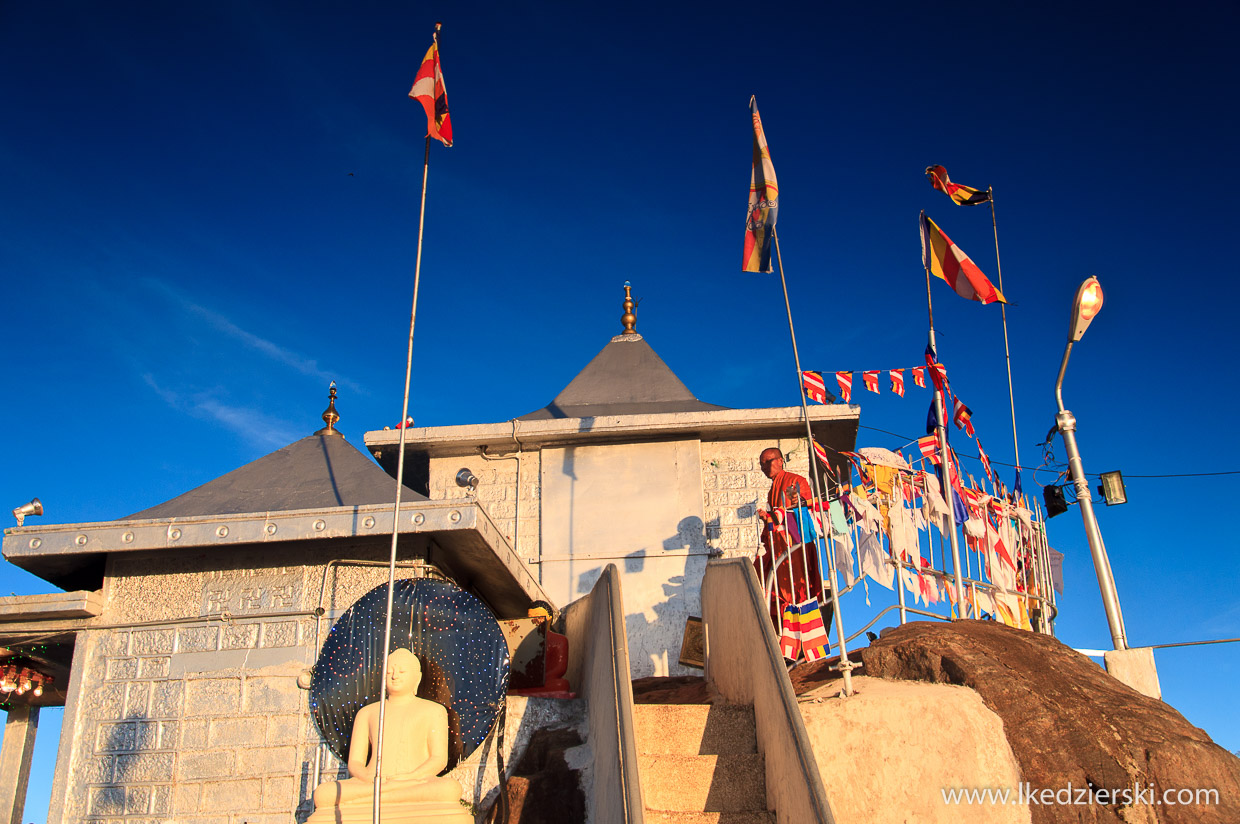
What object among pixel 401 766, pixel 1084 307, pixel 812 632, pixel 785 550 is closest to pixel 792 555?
pixel 785 550

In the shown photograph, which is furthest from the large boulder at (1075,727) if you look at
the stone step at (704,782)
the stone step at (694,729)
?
the stone step at (704,782)

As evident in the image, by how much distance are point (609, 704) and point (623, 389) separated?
829 cm

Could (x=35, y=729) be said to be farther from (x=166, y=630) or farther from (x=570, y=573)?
(x=570, y=573)

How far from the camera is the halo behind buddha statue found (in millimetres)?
6875

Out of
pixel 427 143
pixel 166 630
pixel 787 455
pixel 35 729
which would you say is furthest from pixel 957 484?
pixel 35 729

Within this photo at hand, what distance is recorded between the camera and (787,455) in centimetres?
1221

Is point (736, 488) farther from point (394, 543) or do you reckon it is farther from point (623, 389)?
point (394, 543)

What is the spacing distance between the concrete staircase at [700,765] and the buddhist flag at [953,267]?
20.1ft

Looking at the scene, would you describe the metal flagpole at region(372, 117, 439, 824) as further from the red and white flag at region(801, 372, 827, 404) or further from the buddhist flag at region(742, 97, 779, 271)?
the red and white flag at region(801, 372, 827, 404)

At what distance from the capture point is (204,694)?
306 inches

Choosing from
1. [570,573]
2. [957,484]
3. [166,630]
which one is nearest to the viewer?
[166,630]

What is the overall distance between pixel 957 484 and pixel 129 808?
27.6 ft

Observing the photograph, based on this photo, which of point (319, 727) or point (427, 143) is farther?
point (427, 143)

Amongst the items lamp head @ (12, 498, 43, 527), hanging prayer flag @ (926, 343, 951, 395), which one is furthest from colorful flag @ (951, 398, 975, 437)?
lamp head @ (12, 498, 43, 527)
